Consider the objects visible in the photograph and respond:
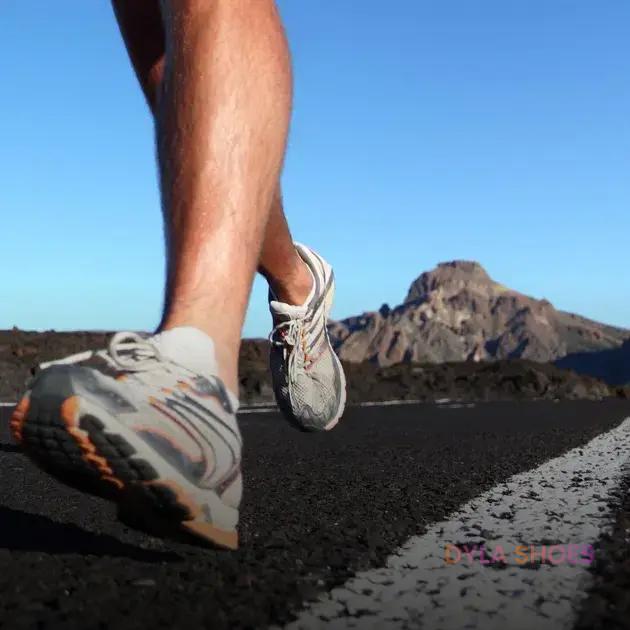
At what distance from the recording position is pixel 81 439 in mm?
1203

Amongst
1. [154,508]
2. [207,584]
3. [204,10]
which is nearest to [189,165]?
[204,10]

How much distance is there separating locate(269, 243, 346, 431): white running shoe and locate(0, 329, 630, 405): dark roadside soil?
6.85 meters

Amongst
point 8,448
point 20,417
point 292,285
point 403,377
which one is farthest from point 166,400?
point 403,377

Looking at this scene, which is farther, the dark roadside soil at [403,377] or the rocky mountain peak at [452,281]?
the rocky mountain peak at [452,281]

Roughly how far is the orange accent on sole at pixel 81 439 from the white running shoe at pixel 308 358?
1.01 metres

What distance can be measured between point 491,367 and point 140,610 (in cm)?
1115

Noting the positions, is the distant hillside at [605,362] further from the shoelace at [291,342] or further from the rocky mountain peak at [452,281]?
the shoelace at [291,342]

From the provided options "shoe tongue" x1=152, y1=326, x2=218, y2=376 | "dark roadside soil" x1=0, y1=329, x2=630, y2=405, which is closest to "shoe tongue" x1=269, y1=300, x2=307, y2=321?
"shoe tongue" x1=152, y1=326, x2=218, y2=376

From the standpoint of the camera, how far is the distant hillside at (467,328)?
382 feet

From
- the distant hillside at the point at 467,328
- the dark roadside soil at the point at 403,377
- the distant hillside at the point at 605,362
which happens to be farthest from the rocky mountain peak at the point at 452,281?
the dark roadside soil at the point at 403,377

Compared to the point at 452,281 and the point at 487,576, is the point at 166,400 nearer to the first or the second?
the point at 487,576

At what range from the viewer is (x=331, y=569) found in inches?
55.1

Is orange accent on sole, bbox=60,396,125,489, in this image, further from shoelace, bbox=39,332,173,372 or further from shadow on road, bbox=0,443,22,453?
shadow on road, bbox=0,443,22,453

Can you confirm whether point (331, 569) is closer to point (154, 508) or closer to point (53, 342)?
point (154, 508)
